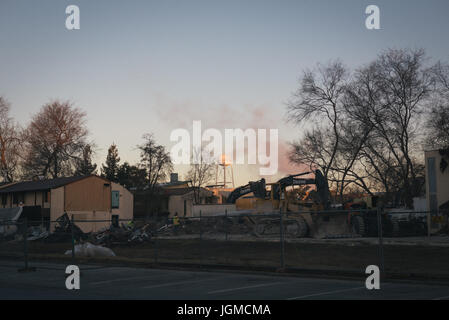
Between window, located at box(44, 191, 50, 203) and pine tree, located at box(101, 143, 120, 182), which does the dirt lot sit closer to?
window, located at box(44, 191, 50, 203)

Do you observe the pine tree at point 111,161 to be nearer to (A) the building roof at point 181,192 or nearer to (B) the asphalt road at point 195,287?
(A) the building roof at point 181,192

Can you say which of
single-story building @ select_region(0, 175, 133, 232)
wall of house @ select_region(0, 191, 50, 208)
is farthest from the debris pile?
wall of house @ select_region(0, 191, 50, 208)

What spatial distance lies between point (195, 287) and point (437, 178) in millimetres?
26114

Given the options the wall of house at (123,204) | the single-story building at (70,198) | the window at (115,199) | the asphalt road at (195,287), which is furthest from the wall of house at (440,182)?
the wall of house at (123,204)

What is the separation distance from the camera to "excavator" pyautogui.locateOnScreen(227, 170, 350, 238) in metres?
32.5

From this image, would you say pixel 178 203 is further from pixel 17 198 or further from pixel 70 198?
pixel 17 198

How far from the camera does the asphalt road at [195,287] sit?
1205 centimetres

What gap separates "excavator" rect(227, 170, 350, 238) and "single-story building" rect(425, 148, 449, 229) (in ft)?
22.2

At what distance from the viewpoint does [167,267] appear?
19656 mm

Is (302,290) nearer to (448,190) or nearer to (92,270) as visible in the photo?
(92,270)

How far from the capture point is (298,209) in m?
33.6

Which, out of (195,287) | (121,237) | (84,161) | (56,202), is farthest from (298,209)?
(84,161)
